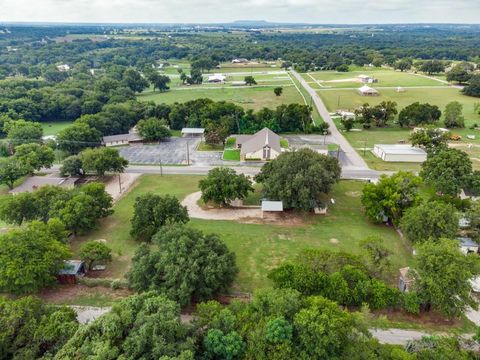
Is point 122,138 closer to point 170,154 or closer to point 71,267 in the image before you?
point 170,154

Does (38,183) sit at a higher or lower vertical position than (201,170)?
higher

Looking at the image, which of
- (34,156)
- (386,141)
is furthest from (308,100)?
(34,156)

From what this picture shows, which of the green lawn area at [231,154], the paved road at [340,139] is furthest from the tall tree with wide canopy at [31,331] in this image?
the paved road at [340,139]

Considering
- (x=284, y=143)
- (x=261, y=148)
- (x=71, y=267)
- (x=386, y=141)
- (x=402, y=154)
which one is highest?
(x=261, y=148)

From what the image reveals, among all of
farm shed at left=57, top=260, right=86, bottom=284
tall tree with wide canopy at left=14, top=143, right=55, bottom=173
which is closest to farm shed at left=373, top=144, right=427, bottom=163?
farm shed at left=57, top=260, right=86, bottom=284

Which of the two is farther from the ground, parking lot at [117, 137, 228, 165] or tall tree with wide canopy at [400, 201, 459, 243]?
tall tree with wide canopy at [400, 201, 459, 243]

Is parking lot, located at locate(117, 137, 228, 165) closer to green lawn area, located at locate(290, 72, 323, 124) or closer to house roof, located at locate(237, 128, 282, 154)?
house roof, located at locate(237, 128, 282, 154)
